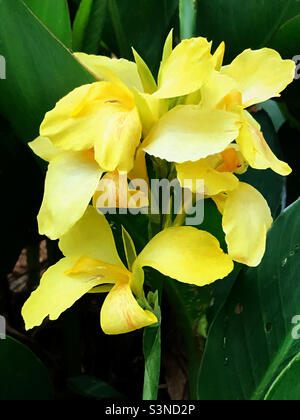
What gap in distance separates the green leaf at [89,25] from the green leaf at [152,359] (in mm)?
351

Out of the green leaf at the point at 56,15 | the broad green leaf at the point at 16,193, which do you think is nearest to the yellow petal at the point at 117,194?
the green leaf at the point at 56,15

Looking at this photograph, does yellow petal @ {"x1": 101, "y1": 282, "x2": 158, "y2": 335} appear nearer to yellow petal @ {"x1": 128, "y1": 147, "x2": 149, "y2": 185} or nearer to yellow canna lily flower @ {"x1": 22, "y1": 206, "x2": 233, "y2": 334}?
yellow canna lily flower @ {"x1": 22, "y1": 206, "x2": 233, "y2": 334}

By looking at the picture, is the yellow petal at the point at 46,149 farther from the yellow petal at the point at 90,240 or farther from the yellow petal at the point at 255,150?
the yellow petal at the point at 255,150

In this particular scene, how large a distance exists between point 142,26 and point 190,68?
40cm

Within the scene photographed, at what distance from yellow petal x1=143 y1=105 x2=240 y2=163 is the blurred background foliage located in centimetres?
14

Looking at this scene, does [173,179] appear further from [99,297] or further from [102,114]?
[99,297]

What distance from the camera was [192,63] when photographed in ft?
1.42

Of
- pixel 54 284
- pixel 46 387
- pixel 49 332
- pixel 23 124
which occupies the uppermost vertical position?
pixel 23 124

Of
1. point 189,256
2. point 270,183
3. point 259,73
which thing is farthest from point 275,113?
point 189,256

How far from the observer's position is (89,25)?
2.08 ft

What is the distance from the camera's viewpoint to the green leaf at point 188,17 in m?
0.66

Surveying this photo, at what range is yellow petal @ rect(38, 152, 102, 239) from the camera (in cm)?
43

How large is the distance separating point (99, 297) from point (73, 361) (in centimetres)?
16
